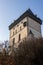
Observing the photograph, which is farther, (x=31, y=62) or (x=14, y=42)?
(x=14, y=42)

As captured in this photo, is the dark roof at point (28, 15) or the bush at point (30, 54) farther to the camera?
the dark roof at point (28, 15)

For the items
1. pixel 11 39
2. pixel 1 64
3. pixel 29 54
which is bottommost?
pixel 1 64

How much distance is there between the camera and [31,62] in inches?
603

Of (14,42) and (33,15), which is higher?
(33,15)

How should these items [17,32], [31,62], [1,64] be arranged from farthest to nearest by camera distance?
[17,32], [1,64], [31,62]

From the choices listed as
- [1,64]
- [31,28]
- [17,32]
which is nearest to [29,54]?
[1,64]

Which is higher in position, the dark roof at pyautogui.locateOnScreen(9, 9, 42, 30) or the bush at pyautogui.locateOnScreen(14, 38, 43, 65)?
the dark roof at pyautogui.locateOnScreen(9, 9, 42, 30)


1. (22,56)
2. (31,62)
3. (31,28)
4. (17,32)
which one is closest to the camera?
(31,62)

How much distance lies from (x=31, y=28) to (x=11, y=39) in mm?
7518

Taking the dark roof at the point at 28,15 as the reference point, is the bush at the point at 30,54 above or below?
below

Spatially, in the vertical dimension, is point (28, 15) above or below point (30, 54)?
above

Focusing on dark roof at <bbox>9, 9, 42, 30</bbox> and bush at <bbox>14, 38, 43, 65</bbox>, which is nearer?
bush at <bbox>14, 38, 43, 65</bbox>

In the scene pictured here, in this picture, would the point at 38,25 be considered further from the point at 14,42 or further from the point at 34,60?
the point at 34,60

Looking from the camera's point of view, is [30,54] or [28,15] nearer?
[30,54]
